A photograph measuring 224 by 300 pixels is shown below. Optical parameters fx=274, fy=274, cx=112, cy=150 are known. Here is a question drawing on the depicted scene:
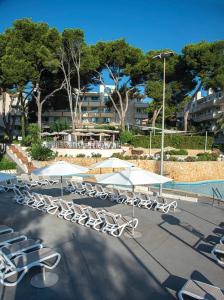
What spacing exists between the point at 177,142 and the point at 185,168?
38.4ft

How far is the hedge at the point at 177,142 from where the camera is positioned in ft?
123

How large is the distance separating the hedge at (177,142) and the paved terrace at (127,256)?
2700cm

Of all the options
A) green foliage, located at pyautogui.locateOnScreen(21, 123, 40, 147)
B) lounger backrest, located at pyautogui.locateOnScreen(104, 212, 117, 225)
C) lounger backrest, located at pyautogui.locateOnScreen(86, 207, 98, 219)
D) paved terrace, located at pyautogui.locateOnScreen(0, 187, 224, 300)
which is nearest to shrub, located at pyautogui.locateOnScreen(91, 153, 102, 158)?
green foliage, located at pyautogui.locateOnScreen(21, 123, 40, 147)

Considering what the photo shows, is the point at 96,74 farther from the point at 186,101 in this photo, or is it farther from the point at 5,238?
the point at 5,238

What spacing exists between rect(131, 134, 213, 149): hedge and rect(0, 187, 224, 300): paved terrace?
88.6ft

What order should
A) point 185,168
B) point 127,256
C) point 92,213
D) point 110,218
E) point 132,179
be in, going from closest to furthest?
point 127,256 < point 132,179 < point 110,218 < point 92,213 < point 185,168

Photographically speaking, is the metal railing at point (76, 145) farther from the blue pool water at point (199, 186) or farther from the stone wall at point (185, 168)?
the blue pool water at point (199, 186)

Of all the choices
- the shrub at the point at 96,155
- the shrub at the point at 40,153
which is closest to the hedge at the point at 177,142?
the shrub at the point at 96,155

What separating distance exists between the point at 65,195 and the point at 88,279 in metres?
8.62

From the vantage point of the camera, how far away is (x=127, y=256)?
7.15m

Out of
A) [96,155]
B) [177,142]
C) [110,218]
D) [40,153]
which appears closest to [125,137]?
[177,142]

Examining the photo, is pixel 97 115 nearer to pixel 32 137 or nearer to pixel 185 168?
pixel 32 137

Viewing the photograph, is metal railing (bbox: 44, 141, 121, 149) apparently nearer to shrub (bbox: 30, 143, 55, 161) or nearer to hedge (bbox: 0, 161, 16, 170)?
shrub (bbox: 30, 143, 55, 161)

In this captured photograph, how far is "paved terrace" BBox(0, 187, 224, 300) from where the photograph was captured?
555cm
